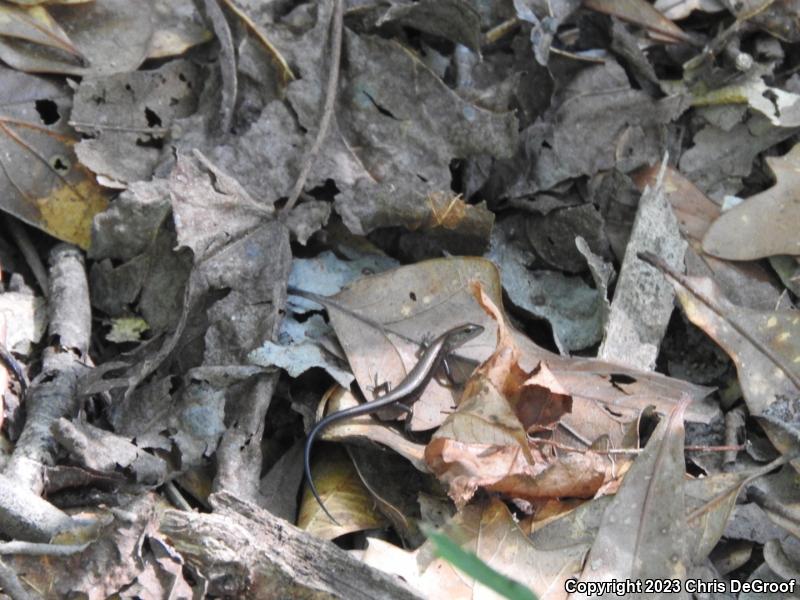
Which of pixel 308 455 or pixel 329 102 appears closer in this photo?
pixel 308 455

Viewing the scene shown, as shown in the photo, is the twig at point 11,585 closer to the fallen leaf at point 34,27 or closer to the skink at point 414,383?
the skink at point 414,383

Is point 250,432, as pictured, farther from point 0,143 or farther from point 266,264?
point 0,143

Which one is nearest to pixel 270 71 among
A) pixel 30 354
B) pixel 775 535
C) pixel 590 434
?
pixel 30 354

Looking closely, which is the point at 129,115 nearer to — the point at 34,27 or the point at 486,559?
the point at 34,27

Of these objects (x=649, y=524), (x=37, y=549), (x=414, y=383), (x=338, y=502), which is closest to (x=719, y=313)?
(x=649, y=524)

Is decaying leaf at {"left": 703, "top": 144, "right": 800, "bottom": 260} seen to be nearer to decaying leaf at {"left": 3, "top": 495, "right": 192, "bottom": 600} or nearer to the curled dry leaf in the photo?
the curled dry leaf
